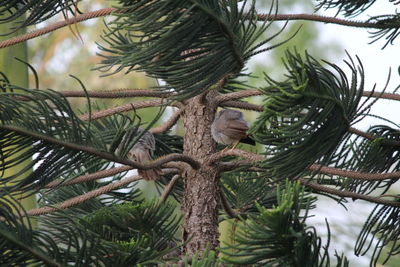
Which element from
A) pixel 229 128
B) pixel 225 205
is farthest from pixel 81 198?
pixel 229 128

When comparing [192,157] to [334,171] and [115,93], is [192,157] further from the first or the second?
[334,171]

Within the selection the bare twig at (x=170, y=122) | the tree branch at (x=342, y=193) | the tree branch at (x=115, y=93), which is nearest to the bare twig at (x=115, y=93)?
the tree branch at (x=115, y=93)

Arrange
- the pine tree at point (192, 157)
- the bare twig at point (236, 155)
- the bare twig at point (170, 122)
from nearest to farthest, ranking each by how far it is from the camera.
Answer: the pine tree at point (192, 157) → the bare twig at point (236, 155) → the bare twig at point (170, 122)

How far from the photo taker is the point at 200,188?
2.46 m

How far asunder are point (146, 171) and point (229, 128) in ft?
1.21

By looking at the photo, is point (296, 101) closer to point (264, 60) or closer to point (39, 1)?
point (39, 1)

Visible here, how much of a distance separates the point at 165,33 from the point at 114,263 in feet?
2.08

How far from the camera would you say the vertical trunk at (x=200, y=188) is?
7.91 ft

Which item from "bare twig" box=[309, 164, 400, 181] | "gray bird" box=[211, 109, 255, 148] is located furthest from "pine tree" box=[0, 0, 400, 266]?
"gray bird" box=[211, 109, 255, 148]

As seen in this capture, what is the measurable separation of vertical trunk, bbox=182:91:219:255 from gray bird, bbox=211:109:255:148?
28 mm

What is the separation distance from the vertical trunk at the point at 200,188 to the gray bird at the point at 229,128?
0.09 feet

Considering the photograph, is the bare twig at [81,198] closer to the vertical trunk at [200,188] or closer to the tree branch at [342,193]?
the vertical trunk at [200,188]

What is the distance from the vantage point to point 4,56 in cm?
416

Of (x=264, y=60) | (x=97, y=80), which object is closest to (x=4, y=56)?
(x=97, y=80)
